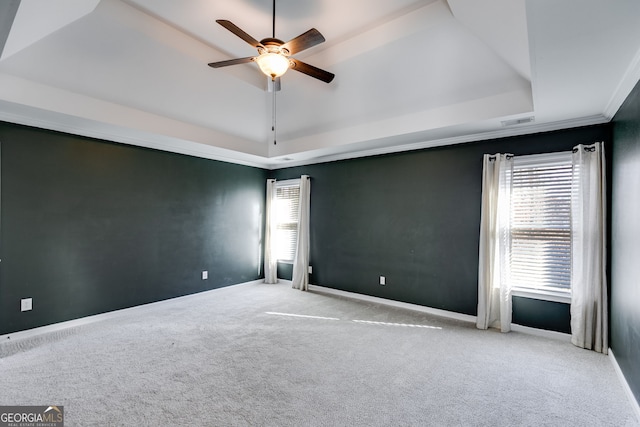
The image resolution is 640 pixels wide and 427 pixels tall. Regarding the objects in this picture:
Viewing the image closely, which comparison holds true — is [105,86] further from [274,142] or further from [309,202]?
[309,202]

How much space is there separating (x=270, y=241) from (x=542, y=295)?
4467 mm

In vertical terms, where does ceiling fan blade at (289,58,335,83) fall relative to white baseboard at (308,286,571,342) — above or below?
above

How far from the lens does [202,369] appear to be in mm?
2766

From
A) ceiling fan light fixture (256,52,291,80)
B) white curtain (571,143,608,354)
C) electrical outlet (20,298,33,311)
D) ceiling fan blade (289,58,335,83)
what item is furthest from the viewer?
electrical outlet (20,298,33,311)

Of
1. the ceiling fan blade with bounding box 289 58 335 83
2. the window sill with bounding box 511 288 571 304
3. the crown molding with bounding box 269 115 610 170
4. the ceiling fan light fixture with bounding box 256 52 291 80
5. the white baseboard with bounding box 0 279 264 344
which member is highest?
the ceiling fan blade with bounding box 289 58 335 83

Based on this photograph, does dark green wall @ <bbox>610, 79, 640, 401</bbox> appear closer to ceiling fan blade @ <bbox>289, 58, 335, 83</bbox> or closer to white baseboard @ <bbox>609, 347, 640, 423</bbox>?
white baseboard @ <bbox>609, 347, 640, 423</bbox>

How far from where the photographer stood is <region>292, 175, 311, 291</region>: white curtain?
5805mm

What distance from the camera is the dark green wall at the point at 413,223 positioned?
389 centimetres

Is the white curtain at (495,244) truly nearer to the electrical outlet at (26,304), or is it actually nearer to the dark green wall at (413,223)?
the dark green wall at (413,223)

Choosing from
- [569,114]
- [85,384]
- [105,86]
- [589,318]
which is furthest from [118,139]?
[589,318]

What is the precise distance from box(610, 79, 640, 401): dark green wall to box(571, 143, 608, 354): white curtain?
4.3 inches

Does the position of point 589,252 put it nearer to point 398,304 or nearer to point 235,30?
point 398,304

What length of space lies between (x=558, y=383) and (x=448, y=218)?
2196 mm

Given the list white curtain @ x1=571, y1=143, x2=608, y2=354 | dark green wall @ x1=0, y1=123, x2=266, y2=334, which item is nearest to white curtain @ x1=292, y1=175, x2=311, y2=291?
Answer: dark green wall @ x1=0, y1=123, x2=266, y2=334
